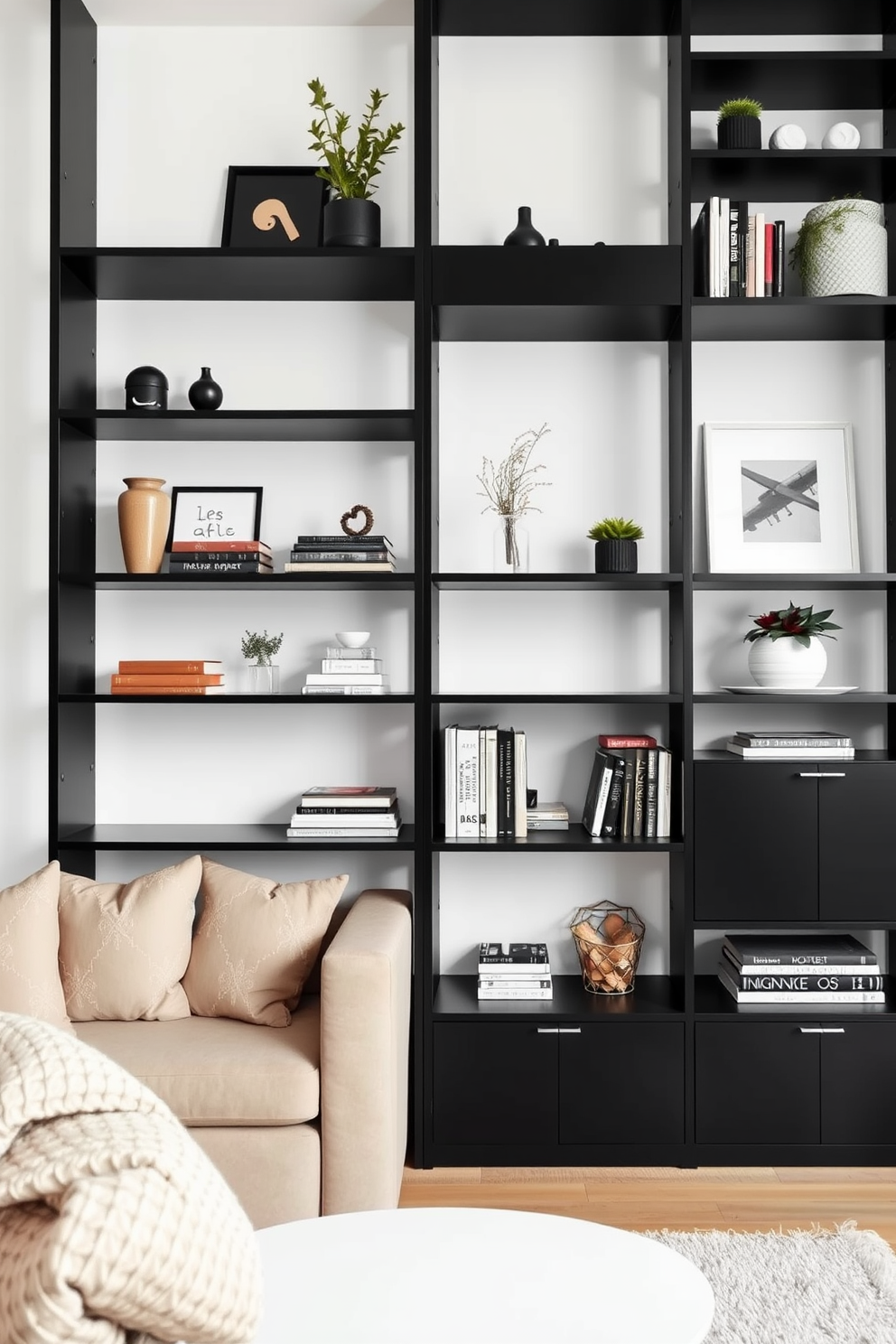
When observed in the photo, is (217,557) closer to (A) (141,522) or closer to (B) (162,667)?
(A) (141,522)

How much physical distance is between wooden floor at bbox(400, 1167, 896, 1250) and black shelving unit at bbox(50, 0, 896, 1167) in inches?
1.6

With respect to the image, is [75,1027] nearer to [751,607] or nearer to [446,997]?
[446,997]

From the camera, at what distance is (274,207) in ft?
9.80

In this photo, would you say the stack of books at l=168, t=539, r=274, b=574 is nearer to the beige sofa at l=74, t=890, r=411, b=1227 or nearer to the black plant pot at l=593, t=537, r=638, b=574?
the black plant pot at l=593, t=537, r=638, b=574

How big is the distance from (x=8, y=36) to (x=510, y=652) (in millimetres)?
2264

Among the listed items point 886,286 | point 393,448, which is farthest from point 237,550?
point 886,286

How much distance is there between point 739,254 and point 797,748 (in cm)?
131

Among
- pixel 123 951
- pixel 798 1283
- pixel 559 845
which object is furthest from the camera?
pixel 559 845

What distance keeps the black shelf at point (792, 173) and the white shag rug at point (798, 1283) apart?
103 inches

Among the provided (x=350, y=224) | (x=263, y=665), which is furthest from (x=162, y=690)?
(x=350, y=224)

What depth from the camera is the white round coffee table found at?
4.53 ft

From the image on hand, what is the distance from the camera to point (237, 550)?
2.81 m

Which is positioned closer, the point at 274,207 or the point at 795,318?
the point at 795,318

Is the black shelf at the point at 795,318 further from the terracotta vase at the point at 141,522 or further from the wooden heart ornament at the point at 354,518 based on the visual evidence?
the terracotta vase at the point at 141,522
